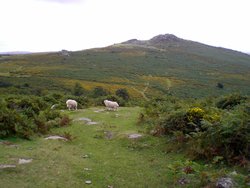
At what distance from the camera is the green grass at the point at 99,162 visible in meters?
10.7

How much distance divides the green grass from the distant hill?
185 feet

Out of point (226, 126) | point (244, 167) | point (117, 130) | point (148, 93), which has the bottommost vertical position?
point (148, 93)

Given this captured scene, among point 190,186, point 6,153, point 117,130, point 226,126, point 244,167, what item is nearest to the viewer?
point 190,186

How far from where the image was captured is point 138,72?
119250mm

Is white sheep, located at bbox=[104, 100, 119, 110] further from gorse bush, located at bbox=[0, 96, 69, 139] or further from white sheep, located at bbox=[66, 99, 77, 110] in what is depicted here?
gorse bush, located at bbox=[0, 96, 69, 139]

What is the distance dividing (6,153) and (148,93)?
224 ft

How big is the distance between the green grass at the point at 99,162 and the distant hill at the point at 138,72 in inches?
2219

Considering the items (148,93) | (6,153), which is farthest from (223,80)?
(6,153)

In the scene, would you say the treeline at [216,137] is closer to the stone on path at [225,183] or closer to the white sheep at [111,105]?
the stone on path at [225,183]

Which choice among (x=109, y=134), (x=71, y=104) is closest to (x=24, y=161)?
(x=109, y=134)

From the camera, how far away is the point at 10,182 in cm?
1026

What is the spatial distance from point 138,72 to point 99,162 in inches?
4201

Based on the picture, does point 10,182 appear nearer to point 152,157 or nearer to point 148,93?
point 152,157

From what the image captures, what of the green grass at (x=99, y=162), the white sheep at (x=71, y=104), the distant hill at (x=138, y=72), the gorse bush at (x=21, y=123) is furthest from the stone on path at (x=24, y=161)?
the distant hill at (x=138, y=72)
